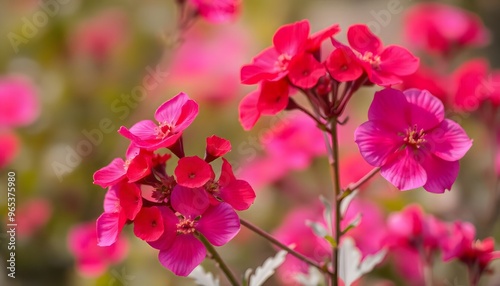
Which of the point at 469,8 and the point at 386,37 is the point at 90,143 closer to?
the point at 386,37

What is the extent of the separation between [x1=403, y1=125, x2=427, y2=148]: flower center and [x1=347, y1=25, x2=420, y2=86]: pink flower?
0.08 metres

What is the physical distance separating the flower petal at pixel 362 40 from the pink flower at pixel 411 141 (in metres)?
0.10

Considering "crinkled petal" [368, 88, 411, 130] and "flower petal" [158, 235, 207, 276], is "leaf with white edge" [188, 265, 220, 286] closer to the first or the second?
"flower petal" [158, 235, 207, 276]

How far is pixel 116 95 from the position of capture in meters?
2.51

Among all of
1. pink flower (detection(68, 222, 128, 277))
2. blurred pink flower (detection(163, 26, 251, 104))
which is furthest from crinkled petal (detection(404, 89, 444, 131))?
blurred pink flower (detection(163, 26, 251, 104))

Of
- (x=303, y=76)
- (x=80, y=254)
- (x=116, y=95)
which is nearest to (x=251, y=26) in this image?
(x=116, y=95)

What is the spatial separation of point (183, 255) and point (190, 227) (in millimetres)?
35

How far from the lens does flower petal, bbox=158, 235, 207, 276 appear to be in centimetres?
88

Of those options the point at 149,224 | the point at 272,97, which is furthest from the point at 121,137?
the point at 149,224

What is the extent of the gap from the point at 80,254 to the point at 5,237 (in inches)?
Result: 8.6

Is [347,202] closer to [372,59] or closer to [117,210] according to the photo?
[372,59]

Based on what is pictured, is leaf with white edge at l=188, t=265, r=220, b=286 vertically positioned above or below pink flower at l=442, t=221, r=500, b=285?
above

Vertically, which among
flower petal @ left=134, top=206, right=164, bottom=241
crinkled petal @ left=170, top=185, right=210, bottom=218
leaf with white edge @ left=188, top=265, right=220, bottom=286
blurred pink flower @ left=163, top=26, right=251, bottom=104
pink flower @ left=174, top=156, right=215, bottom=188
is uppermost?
pink flower @ left=174, top=156, right=215, bottom=188

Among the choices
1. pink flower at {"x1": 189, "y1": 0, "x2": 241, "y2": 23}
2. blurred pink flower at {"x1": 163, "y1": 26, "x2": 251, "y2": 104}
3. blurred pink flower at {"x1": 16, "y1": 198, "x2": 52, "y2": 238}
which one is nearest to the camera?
pink flower at {"x1": 189, "y1": 0, "x2": 241, "y2": 23}
